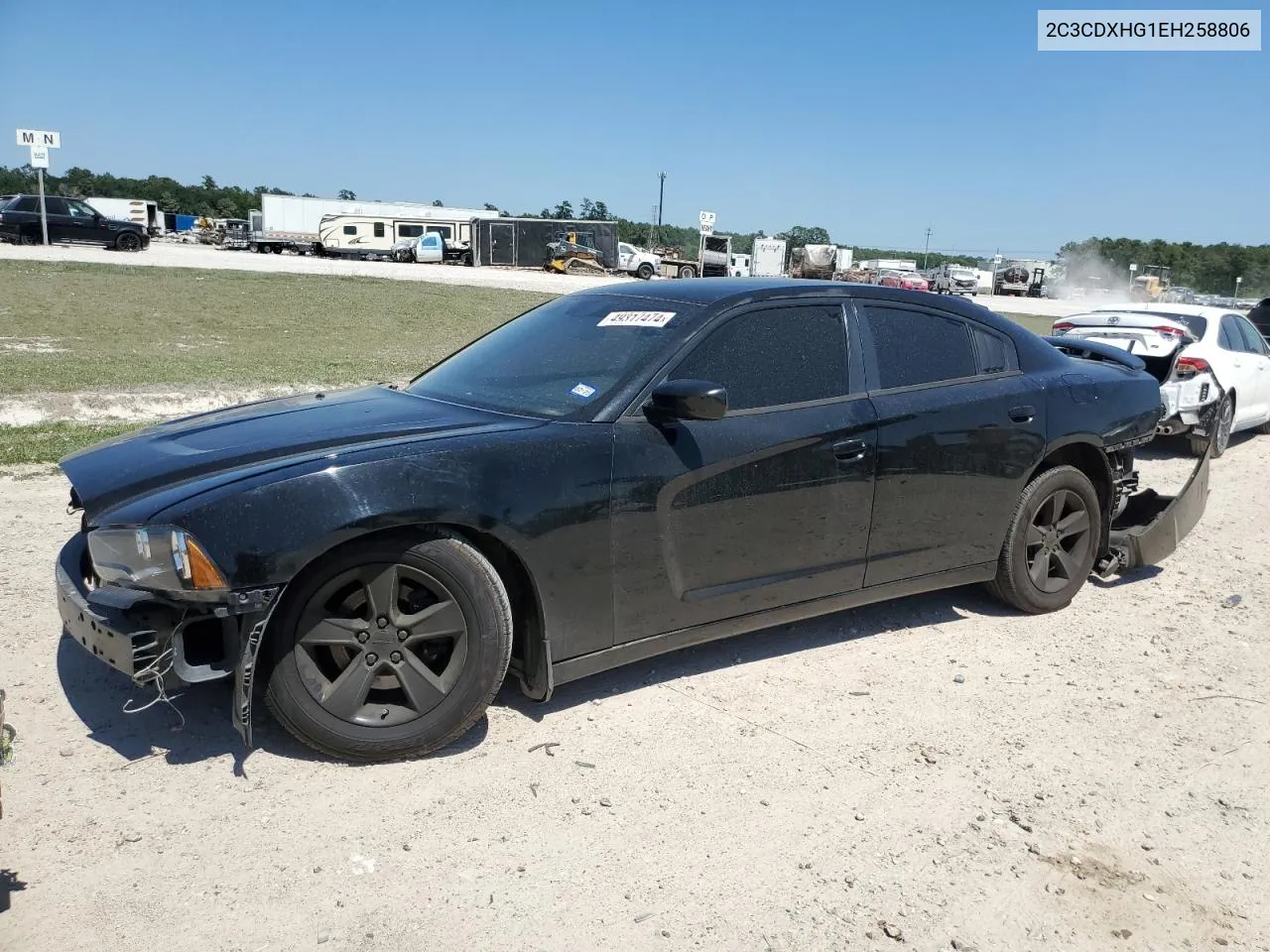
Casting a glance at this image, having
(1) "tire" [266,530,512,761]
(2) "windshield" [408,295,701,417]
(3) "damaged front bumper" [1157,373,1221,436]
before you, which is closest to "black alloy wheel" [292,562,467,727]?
(1) "tire" [266,530,512,761]

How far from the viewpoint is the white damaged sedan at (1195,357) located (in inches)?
371

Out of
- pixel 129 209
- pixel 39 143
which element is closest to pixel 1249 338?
pixel 39 143

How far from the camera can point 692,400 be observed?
3.55 m

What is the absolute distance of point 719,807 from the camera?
323cm

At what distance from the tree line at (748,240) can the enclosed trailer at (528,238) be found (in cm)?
610

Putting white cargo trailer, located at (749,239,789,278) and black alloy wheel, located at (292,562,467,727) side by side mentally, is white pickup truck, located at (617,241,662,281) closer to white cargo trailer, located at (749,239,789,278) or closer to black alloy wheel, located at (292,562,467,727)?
white cargo trailer, located at (749,239,789,278)

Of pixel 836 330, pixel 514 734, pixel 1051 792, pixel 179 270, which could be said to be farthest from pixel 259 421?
pixel 179 270

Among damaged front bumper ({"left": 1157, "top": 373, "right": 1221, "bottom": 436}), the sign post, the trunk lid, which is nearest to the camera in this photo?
damaged front bumper ({"left": 1157, "top": 373, "right": 1221, "bottom": 436})

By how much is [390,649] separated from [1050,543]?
3.42 meters

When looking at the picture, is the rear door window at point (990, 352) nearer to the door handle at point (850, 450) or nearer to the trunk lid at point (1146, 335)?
the door handle at point (850, 450)

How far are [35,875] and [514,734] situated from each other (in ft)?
4.98

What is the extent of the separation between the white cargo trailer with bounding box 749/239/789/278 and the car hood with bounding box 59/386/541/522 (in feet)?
159

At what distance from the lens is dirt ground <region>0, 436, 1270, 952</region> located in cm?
267

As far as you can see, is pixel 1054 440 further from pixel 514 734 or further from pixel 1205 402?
pixel 1205 402
